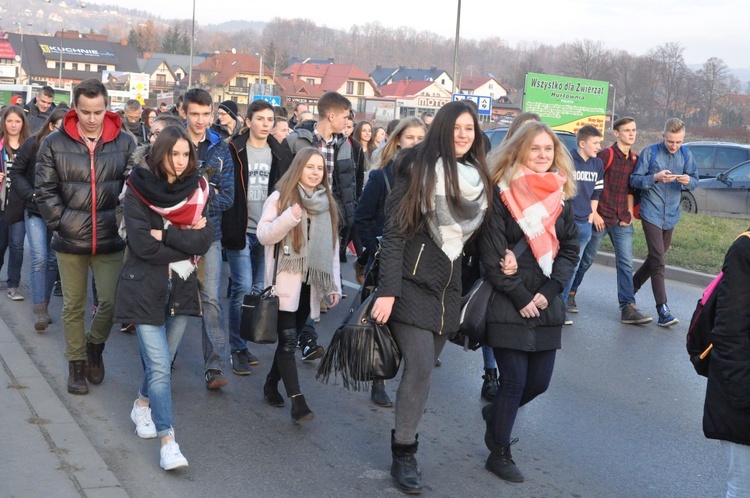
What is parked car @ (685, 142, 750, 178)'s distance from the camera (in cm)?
2188

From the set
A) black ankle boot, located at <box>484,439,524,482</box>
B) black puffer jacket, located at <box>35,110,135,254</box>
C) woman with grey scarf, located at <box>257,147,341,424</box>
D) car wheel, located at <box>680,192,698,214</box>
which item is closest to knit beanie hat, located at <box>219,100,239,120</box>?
black puffer jacket, located at <box>35,110,135,254</box>

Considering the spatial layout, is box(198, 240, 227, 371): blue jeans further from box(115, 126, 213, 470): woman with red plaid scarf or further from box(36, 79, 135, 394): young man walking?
box(115, 126, 213, 470): woman with red plaid scarf

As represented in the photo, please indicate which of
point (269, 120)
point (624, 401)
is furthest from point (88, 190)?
point (624, 401)

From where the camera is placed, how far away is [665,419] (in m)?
6.14

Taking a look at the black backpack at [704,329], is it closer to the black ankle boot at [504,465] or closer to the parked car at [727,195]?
the black ankle boot at [504,465]

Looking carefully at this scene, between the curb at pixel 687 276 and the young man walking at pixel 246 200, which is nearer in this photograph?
the young man walking at pixel 246 200

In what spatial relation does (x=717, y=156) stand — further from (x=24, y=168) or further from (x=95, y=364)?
(x=95, y=364)

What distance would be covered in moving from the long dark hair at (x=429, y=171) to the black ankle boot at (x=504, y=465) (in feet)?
4.27

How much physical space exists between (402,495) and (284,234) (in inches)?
70.5

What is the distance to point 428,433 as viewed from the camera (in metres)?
5.67

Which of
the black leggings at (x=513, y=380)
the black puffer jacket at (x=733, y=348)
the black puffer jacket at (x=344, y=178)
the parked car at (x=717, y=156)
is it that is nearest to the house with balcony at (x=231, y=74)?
the parked car at (x=717, y=156)

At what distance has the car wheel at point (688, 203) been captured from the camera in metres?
20.3

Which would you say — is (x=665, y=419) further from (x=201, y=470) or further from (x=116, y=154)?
A: (x=116, y=154)

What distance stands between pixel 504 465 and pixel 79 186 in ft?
10.1
